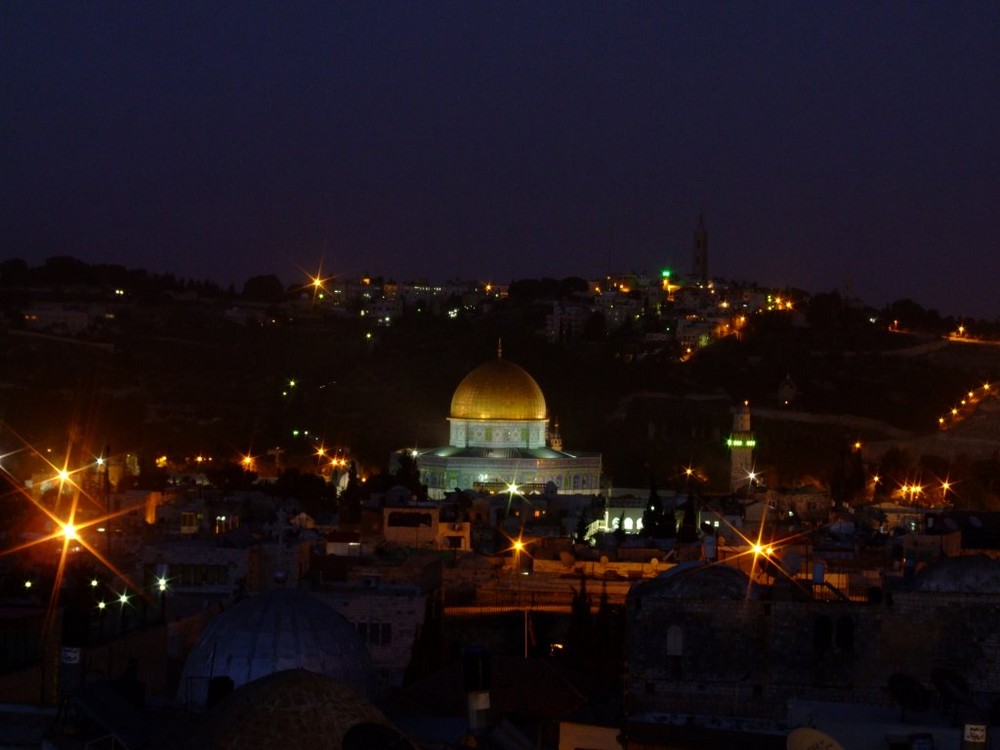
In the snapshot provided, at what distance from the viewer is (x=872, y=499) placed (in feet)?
139

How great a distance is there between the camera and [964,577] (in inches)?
567

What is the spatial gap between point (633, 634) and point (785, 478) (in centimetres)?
3529

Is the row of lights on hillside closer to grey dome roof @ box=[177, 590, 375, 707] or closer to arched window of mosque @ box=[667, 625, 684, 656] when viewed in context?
arched window of mosque @ box=[667, 625, 684, 656]

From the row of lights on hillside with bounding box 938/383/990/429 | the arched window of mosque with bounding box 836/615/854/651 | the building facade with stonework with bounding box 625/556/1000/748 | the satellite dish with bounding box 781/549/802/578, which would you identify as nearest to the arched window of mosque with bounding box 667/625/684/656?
the building facade with stonework with bounding box 625/556/1000/748

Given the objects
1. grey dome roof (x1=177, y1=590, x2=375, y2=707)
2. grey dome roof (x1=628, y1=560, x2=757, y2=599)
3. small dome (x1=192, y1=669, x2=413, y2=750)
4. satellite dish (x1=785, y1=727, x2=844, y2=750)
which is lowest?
satellite dish (x1=785, y1=727, x2=844, y2=750)

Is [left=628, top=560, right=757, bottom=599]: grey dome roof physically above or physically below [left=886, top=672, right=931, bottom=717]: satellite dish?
above

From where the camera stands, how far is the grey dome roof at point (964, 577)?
14.3 meters

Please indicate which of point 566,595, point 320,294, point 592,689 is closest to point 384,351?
point 320,294

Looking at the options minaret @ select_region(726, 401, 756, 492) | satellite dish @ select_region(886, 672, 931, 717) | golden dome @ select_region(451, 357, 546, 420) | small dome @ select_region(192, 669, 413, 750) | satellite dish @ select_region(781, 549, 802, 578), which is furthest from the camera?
golden dome @ select_region(451, 357, 546, 420)

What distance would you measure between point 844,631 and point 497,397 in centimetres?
3309

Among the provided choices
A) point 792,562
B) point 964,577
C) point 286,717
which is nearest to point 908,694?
point 964,577

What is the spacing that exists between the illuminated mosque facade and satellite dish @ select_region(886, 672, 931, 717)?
29.5 m

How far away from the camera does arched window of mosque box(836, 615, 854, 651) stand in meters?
14.4

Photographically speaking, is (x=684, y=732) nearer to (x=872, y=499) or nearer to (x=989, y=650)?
(x=989, y=650)
